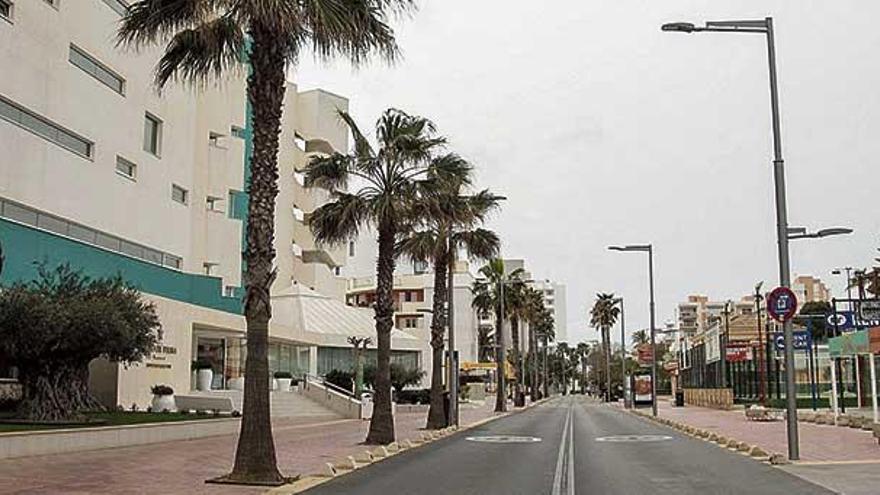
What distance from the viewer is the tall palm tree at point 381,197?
99.1 feet

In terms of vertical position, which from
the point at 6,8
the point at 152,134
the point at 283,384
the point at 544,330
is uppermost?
the point at 6,8

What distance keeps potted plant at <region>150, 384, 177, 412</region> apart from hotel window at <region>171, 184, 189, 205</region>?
12176 millimetres

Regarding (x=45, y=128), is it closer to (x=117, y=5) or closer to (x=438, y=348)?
(x=117, y=5)

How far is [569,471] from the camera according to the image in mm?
20062

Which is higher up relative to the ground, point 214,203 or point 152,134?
point 152,134

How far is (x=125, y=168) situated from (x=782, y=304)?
2822 centimetres

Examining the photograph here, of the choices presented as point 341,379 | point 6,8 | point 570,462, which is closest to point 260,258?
point 570,462

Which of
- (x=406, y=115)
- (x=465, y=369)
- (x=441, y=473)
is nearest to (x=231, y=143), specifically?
(x=406, y=115)

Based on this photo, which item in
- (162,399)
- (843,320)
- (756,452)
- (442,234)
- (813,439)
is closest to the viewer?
(756,452)

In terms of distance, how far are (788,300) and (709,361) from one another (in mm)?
51659

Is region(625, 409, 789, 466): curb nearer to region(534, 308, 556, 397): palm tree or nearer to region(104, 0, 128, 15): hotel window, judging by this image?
region(104, 0, 128, 15): hotel window

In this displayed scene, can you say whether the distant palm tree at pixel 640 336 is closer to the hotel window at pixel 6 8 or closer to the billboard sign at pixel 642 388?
the billboard sign at pixel 642 388

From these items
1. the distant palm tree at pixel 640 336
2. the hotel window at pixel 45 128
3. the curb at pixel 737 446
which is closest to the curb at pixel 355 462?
the curb at pixel 737 446

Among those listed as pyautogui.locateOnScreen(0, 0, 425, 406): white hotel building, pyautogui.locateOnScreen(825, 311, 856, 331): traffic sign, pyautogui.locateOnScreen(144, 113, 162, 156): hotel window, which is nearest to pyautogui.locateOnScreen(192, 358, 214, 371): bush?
pyautogui.locateOnScreen(0, 0, 425, 406): white hotel building
